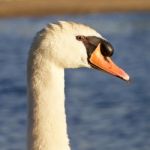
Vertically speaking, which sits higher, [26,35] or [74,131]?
[26,35]

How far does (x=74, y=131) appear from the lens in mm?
13086

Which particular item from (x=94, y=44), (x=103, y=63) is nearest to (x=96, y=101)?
(x=103, y=63)

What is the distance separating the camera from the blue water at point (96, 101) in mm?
12414

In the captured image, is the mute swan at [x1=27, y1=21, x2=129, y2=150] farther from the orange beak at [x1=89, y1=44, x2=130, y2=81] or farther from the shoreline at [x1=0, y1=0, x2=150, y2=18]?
the shoreline at [x1=0, y1=0, x2=150, y2=18]

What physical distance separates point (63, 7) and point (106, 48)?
2982 cm

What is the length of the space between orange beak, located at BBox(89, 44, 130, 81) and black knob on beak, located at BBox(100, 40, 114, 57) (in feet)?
0.09

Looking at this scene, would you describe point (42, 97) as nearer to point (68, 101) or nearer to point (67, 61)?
point (67, 61)

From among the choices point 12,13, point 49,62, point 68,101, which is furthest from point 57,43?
point 12,13

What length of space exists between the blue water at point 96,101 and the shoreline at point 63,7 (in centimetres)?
835

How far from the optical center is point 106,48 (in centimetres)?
517

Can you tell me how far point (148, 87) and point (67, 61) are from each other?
11704mm

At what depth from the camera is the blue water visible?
1241cm

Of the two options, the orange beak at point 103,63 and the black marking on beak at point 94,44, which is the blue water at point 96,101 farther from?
the black marking on beak at point 94,44

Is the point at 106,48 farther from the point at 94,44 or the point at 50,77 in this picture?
the point at 50,77
